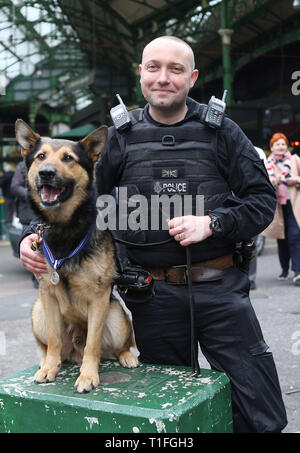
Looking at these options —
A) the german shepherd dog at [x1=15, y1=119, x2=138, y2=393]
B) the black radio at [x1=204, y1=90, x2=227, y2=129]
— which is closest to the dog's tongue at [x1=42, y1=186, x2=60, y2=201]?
the german shepherd dog at [x1=15, y1=119, x2=138, y2=393]

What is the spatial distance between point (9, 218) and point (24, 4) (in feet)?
24.3

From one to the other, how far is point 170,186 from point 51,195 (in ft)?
1.90

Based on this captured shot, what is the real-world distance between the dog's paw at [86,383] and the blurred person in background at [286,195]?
522cm

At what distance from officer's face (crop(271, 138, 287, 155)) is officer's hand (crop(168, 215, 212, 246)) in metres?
5.28

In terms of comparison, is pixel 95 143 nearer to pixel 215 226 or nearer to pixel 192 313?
pixel 215 226

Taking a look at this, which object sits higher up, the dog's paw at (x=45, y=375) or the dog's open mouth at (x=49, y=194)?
the dog's open mouth at (x=49, y=194)

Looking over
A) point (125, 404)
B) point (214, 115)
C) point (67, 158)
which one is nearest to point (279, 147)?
point (214, 115)

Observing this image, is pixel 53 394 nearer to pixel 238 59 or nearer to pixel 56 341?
pixel 56 341

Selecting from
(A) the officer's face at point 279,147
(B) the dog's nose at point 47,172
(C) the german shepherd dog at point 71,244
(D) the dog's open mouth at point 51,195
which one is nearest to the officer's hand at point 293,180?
(A) the officer's face at point 279,147

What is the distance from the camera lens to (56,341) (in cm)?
259

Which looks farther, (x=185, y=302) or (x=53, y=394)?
(x=185, y=302)

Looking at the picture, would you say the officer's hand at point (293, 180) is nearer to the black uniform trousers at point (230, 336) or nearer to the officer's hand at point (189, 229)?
the black uniform trousers at point (230, 336)

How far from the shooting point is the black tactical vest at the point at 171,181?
250 centimetres
